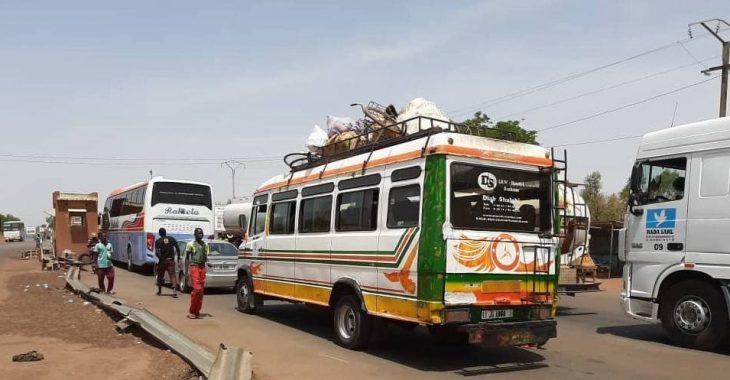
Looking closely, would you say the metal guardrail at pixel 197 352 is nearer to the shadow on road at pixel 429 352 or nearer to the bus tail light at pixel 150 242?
the shadow on road at pixel 429 352

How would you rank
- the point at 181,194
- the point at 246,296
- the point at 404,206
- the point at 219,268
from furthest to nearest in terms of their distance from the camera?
1. the point at 181,194
2. the point at 219,268
3. the point at 246,296
4. the point at 404,206

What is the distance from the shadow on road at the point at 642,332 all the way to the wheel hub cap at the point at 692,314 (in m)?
0.50

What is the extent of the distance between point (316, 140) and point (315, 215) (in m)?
1.95

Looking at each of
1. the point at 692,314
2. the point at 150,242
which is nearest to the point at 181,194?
the point at 150,242

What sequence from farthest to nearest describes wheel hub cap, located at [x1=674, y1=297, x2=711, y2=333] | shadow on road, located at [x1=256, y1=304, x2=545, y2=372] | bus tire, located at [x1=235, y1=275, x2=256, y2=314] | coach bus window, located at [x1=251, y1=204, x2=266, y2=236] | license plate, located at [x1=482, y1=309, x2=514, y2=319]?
bus tire, located at [x1=235, y1=275, x2=256, y2=314] → coach bus window, located at [x1=251, y1=204, x2=266, y2=236] → wheel hub cap, located at [x1=674, y1=297, x2=711, y2=333] → shadow on road, located at [x1=256, y1=304, x2=545, y2=372] → license plate, located at [x1=482, y1=309, x2=514, y2=319]

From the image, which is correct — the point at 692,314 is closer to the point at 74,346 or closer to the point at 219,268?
the point at 74,346

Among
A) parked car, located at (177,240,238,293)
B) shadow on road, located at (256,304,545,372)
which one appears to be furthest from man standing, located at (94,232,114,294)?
shadow on road, located at (256,304,545,372)

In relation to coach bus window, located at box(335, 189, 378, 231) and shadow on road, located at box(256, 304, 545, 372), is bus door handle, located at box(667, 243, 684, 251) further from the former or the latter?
coach bus window, located at box(335, 189, 378, 231)

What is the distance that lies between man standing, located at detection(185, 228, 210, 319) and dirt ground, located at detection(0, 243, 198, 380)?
1.50 metres

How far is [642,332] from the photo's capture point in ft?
37.3

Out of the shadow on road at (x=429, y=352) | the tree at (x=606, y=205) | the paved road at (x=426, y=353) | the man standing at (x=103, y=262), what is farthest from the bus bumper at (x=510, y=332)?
→ the tree at (x=606, y=205)

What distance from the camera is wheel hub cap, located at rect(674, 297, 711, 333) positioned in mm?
9359

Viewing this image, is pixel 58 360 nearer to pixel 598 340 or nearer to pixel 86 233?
pixel 598 340

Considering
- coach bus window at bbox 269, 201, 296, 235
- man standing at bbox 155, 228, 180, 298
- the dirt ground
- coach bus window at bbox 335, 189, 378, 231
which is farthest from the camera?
man standing at bbox 155, 228, 180, 298
